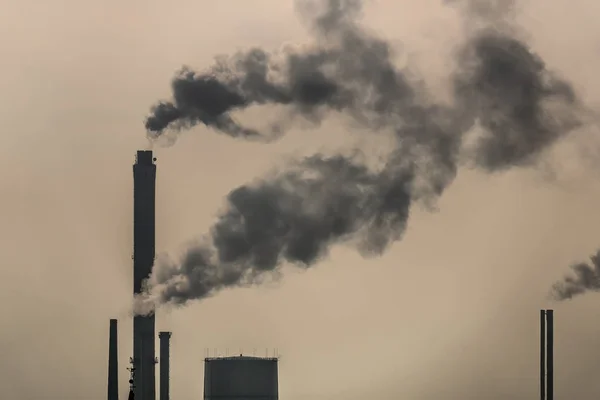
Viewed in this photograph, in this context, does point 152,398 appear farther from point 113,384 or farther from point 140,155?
point 140,155

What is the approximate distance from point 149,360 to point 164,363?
162 centimetres

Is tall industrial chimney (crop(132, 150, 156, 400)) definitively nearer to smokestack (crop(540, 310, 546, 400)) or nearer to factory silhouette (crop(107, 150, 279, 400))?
factory silhouette (crop(107, 150, 279, 400))

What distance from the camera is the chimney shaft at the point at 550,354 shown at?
304 feet

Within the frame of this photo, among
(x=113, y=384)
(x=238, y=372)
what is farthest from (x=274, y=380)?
(x=113, y=384)

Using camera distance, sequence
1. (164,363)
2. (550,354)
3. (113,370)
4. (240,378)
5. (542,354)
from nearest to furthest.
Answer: (240,378), (113,370), (164,363), (550,354), (542,354)

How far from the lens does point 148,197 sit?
89750 millimetres

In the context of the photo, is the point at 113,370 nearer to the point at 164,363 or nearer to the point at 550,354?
the point at 164,363

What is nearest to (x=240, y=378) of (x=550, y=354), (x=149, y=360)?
(x=149, y=360)

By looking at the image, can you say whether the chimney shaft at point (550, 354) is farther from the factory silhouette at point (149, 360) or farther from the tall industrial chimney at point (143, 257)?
the tall industrial chimney at point (143, 257)

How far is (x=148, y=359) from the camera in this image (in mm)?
90312

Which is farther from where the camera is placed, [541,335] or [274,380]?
[541,335]

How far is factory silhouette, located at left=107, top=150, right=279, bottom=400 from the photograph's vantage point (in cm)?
8738

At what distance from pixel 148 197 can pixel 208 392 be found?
931 cm

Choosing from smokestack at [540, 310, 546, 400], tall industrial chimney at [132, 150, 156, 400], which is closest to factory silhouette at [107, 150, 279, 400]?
tall industrial chimney at [132, 150, 156, 400]
